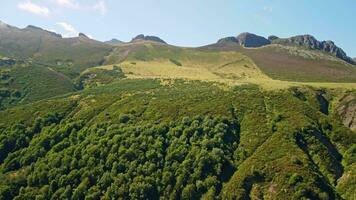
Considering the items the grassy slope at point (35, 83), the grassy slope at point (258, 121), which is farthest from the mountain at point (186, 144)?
the grassy slope at point (35, 83)

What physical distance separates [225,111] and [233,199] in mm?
36623

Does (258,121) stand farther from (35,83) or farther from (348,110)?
(35,83)

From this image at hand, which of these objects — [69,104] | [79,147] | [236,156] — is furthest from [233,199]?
[69,104]

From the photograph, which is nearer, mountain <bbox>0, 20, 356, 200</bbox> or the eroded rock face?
mountain <bbox>0, 20, 356, 200</bbox>

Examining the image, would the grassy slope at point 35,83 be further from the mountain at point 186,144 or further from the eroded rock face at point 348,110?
the eroded rock face at point 348,110

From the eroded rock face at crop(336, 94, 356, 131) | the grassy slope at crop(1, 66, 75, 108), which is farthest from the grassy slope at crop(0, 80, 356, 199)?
the grassy slope at crop(1, 66, 75, 108)

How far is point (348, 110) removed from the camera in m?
110

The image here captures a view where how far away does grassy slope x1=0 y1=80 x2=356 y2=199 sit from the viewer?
76562 millimetres

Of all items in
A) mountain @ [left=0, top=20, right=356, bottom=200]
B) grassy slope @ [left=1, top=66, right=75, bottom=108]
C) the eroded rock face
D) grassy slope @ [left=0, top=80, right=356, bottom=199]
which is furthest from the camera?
grassy slope @ [left=1, top=66, right=75, bottom=108]

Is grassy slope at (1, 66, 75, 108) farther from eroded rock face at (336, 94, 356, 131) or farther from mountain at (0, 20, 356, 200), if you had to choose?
eroded rock face at (336, 94, 356, 131)

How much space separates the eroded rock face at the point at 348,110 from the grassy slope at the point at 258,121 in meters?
3.68

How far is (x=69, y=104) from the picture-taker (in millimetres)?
128500

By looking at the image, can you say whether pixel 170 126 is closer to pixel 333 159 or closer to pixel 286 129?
pixel 286 129

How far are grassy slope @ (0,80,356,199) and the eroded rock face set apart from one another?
368cm
